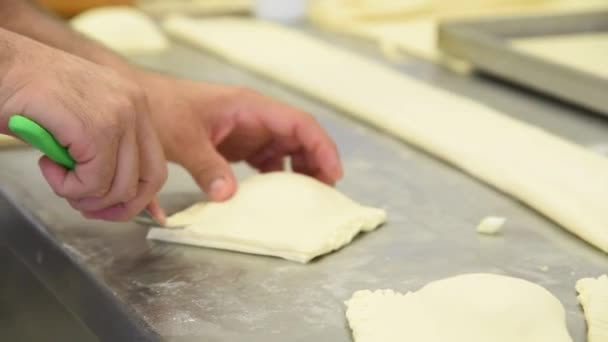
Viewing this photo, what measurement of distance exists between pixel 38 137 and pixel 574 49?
1.38 metres

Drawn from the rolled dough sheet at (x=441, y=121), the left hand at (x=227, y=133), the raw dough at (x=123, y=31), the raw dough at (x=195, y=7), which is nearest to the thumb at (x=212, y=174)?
the left hand at (x=227, y=133)

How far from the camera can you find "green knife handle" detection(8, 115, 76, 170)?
2.72ft

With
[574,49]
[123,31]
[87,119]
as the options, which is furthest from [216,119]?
[574,49]

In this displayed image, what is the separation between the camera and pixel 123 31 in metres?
2.05

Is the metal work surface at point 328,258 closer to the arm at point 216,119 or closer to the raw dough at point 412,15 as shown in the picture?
the arm at point 216,119

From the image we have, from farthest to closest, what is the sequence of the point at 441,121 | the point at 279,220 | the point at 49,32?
the point at 441,121 → the point at 49,32 → the point at 279,220

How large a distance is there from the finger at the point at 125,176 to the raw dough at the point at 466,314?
24cm

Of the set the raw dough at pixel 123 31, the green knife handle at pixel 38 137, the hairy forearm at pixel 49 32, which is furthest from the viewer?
the raw dough at pixel 123 31

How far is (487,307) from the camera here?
0.87 meters

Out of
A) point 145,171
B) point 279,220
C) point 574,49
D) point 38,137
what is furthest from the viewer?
point 574,49

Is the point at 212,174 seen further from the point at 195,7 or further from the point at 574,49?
the point at 195,7

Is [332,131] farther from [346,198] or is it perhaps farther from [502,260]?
[502,260]

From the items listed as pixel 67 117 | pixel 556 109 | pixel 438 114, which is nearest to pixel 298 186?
pixel 67 117

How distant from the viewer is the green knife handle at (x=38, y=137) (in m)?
0.83
